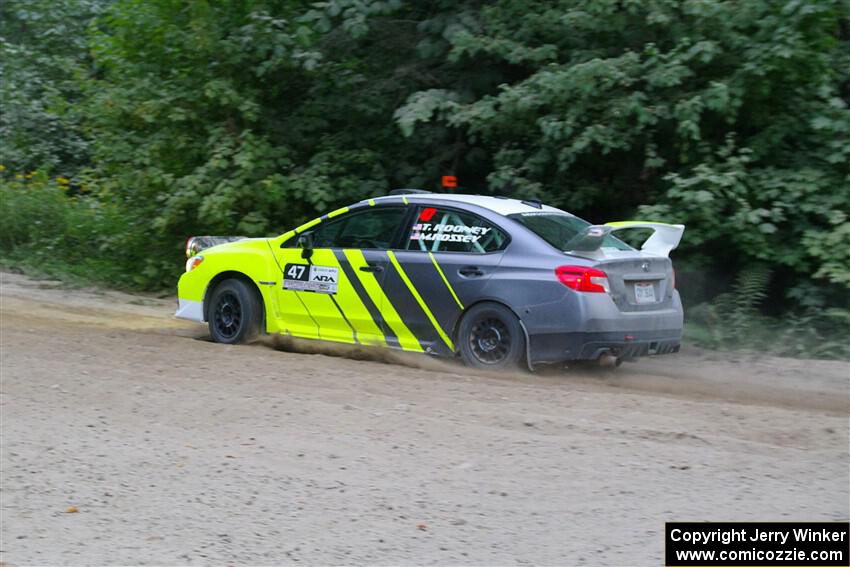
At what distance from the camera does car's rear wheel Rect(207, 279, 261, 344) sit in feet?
34.1

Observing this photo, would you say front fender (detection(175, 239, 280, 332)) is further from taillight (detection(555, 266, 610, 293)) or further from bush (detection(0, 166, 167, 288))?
bush (detection(0, 166, 167, 288))

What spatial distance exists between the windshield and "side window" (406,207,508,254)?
0.88ft

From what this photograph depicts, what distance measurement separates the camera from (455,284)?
30.4 ft

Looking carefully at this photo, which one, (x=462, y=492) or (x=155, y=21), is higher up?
(x=155, y=21)

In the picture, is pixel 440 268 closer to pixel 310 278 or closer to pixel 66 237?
pixel 310 278

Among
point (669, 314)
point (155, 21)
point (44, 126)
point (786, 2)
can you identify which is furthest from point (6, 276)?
point (786, 2)

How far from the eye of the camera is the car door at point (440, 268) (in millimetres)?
9234

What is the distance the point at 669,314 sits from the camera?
9.23 metres

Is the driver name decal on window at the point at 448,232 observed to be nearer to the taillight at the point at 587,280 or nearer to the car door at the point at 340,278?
the car door at the point at 340,278

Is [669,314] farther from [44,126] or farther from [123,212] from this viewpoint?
[44,126]

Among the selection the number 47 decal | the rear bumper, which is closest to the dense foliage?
the rear bumper

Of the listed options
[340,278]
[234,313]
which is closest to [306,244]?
[340,278]

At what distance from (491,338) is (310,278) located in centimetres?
195

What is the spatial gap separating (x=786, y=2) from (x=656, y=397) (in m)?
5.10
